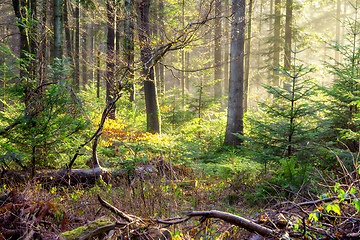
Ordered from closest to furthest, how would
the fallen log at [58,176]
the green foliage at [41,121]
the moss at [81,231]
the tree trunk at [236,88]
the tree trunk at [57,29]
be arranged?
the moss at [81,231]
the green foliage at [41,121]
the fallen log at [58,176]
the tree trunk at [57,29]
the tree trunk at [236,88]

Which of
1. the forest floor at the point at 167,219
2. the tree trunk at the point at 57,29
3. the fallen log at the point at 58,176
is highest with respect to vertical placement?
the tree trunk at the point at 57,29

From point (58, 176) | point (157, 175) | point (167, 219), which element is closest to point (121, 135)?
point (157, 175)

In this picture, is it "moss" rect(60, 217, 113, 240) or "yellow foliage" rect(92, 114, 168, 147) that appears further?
"yellow foliage" rect(92, 114, 168, 147)

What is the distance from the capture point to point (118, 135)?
10125 millimetres

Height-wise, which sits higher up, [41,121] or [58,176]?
[41,121]

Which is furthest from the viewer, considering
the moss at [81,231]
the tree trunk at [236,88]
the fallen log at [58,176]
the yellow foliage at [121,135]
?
the tree trunk at [236,88]

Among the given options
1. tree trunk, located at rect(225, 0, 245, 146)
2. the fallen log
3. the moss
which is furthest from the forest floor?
tree trunk, located at rect(225, 0, 245, 146)

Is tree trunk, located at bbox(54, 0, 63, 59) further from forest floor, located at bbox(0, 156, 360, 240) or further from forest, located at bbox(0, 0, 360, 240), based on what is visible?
forest floor, located at bbox(0, 156, 360, 240)

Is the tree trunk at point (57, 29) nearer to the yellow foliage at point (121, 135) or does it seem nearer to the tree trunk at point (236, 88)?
the yellow foliage at point (121, 135)

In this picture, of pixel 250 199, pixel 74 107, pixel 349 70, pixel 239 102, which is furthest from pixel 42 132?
pixel 239 102

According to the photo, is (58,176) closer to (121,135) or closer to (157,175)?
(157,175)

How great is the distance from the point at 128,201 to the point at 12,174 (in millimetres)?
2979

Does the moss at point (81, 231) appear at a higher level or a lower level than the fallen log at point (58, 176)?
higher

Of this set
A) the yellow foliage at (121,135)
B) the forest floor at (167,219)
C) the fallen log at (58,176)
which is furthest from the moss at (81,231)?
the yellow foliage at (121,135)
